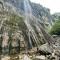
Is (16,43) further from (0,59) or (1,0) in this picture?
(1,0)

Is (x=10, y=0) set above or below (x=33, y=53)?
above

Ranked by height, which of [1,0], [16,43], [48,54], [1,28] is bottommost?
[48,54]

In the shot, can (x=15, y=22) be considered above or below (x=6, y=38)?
above

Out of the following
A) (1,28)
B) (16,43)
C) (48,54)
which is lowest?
(48,54)

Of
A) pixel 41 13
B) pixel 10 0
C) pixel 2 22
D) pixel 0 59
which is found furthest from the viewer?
pixel 41 13

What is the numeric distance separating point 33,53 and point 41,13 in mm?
38528

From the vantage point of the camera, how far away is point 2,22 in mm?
16203

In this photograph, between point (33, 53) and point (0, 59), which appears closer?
point (0, 59)

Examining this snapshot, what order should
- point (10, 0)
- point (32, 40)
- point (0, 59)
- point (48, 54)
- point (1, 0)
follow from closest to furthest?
point (0, 59) < point (48, 54) < point (32, 40) < point (1, 0) < point (10, 0)

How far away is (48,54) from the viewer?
14.7 meters

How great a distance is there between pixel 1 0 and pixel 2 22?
4.58 meters

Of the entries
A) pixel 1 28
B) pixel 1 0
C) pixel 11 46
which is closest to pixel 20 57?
pixel 11 46

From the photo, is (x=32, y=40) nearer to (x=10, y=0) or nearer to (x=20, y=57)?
(x=20, y=57)

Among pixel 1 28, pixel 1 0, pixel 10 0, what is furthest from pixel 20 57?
pixel 10 0
